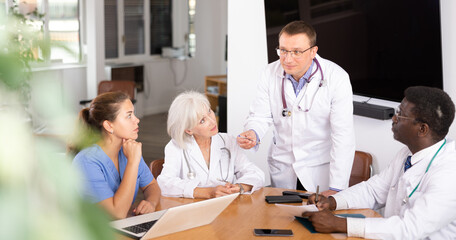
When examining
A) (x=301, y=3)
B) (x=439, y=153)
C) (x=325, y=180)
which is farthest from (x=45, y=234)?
(x=301, y=3)

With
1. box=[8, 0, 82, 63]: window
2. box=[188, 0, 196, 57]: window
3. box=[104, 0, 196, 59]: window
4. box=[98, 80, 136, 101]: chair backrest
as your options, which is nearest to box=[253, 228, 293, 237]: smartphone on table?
box=[8, 0, 82, 63]: window

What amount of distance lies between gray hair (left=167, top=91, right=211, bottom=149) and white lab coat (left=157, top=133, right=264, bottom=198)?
44 mm

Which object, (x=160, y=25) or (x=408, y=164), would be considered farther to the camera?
(x=160, y=25)

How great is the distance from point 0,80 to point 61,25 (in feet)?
0.46

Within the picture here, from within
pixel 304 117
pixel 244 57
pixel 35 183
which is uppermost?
pixel 244 57

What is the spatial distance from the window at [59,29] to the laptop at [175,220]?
4.55 feet

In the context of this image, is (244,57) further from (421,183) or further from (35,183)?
(35,183)

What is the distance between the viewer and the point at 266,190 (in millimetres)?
2637

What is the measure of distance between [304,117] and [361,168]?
0.51m

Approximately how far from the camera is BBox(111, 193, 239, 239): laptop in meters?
1.81

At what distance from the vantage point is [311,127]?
2969 mm

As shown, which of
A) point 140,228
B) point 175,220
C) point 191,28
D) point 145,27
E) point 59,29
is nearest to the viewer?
point 59,29

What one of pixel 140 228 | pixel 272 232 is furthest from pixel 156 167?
pixel 272 232

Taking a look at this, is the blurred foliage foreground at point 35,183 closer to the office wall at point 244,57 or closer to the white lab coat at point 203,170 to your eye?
the white lab coat at point 203,170
